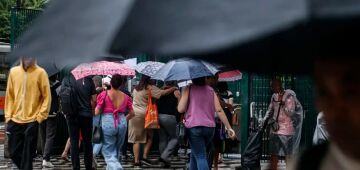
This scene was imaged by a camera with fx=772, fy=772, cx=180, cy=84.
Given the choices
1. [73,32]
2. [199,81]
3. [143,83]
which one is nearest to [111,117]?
[199,81]

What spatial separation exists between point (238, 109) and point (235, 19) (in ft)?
42.5

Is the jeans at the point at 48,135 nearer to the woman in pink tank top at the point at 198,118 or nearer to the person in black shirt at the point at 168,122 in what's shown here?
the person in black shirt at the point at 168,122

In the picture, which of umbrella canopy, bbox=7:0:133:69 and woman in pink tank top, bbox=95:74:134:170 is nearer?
umbrella canopy, bbox=7:0:133:69

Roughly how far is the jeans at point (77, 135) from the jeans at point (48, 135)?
212 cm

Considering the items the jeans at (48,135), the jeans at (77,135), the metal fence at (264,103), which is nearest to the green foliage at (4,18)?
the jeans at (48,135)

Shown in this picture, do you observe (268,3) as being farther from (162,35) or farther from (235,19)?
(162,35)

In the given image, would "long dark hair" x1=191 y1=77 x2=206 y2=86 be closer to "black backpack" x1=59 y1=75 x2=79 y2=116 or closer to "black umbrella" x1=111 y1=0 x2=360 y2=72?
"black backpack" x1=59 y1=75 x2=79 y2=116

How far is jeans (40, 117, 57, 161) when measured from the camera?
13.2 m

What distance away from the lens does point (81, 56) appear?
5.60ft

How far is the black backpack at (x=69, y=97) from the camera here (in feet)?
36.1

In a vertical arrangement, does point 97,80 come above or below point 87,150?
above

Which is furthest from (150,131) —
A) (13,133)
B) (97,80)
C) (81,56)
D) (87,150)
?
(81,56)

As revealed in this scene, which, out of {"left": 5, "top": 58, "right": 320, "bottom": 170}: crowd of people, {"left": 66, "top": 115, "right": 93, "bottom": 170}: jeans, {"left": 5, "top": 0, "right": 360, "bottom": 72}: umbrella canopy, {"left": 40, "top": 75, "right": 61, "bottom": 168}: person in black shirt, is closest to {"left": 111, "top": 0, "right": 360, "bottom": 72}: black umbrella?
{"left": 5, "top": 0, "right": 360, "bottom": 72}: umbrella canopy

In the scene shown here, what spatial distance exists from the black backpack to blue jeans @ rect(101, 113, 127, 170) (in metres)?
0.56
